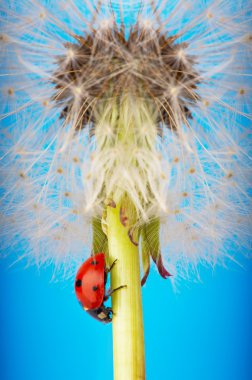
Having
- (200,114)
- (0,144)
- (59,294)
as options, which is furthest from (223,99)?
(59,294)

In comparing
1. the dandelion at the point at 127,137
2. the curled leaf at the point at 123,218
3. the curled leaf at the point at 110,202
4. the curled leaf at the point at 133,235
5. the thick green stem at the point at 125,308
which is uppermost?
the dandelion at the point at 127,137

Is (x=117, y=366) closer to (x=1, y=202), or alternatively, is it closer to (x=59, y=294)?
(x=1, y=202)

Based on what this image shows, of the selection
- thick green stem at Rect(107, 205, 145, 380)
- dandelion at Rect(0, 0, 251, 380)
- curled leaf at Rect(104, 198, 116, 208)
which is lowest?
thick green stem at Rect(107, 205, 145, 380)

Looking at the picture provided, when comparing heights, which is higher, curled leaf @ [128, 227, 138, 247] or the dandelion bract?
the dandelion bract

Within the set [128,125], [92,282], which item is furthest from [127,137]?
[92,282]
